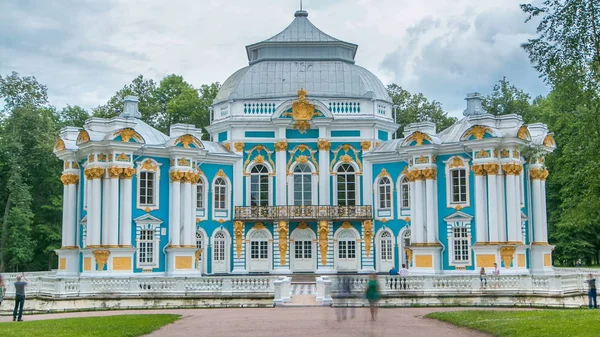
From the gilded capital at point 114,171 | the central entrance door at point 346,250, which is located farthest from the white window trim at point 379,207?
the gilded capital at point 114,171

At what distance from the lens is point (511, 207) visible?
32688mm

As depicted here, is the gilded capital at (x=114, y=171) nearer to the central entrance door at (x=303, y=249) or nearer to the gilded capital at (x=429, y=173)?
the central entrance door at (x=303, y=249)

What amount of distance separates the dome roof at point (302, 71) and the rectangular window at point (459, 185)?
6536 mm

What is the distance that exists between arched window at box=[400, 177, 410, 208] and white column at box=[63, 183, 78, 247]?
14.6 meters

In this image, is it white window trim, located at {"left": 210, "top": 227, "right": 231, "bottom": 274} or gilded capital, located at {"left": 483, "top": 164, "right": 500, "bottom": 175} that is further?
white window trim, located at {"left": 210, "top": 227, "right": 231, "bottom": 274}

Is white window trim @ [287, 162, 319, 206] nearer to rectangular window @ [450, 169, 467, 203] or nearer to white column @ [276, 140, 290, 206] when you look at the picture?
white column @ [276, 140, 290, 206]

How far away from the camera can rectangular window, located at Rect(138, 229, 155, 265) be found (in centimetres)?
3419

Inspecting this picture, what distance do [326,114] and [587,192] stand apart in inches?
804

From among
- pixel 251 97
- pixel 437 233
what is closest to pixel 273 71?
pixel 251 97

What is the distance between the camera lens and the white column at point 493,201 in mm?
32781

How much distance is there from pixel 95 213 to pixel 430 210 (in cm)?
1395

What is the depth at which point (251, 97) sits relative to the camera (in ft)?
129

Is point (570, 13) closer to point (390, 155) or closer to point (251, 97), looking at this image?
point (390, 155)

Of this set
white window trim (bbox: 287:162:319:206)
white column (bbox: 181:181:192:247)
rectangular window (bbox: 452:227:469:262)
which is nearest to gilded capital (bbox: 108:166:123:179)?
white column (bbox: 181:181:192:247)
